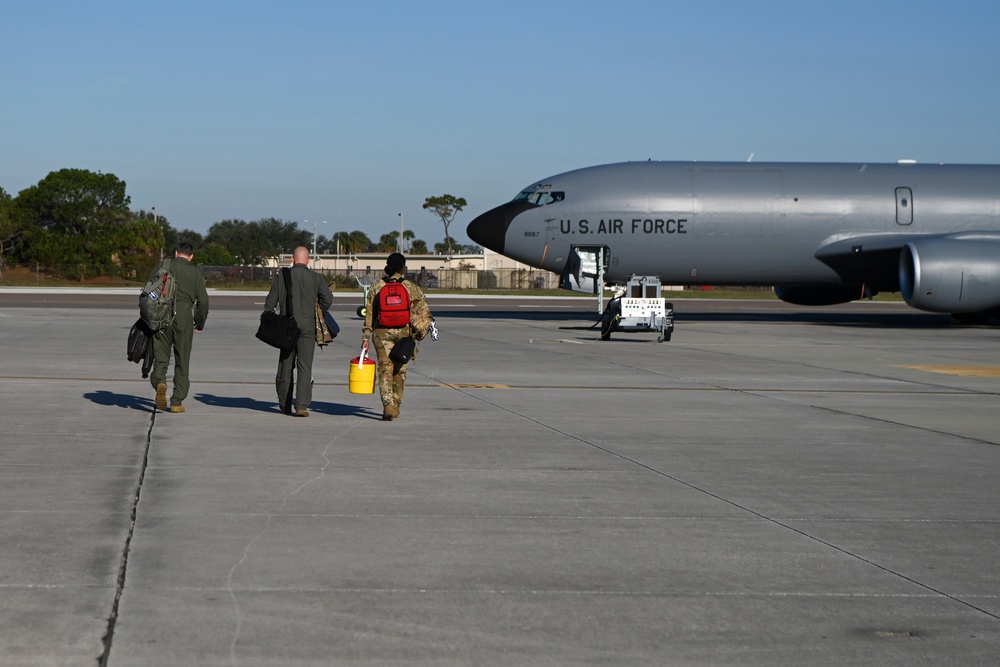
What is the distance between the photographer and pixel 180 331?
12.7 m

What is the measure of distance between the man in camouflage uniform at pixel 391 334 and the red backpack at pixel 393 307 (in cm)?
7

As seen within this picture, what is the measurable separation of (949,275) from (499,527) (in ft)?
83.6

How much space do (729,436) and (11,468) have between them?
252 inches

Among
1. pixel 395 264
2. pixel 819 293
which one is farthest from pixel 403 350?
pixel 819 293

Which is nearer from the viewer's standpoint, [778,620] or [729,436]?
[778,620]

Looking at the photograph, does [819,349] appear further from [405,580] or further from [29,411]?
[405,580]

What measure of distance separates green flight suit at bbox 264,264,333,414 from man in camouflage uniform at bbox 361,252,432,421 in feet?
2.08

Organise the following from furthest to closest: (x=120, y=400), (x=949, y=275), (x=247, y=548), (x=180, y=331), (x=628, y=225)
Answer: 1. (x=628, y=225)
2. (x=949, y=275)
3. (x=120, y=400)
4. (x=180, y=331)
5. (x=247, y=548)

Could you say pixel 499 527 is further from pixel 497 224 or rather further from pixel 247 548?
pixel 497 224

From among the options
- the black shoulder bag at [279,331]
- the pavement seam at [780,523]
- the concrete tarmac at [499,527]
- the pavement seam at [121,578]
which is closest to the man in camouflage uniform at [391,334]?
the concrete tarmac at [499,527]

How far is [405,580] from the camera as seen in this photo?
5891 mm

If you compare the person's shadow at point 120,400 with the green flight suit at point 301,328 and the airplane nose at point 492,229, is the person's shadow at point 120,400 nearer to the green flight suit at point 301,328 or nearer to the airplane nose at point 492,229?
the green flight suit at point 301,328

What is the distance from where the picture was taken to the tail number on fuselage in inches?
1230

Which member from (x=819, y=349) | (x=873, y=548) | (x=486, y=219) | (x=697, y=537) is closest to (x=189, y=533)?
(x=697, y=537)
